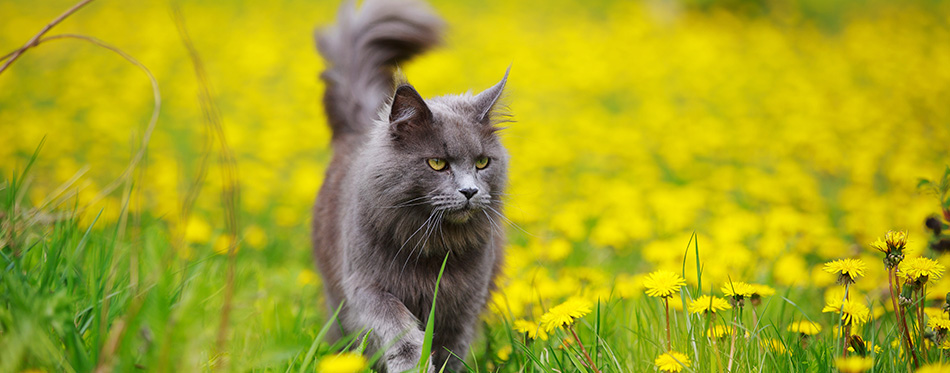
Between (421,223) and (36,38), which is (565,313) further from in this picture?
(36,38)

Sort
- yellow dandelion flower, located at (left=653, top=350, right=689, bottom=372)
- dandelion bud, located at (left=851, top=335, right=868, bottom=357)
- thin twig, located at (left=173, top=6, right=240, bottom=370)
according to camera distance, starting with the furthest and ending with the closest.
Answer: dandelion bud, located at (left=851, top=335, right=868, bottom=357) → yellow dandelion flower, located at (left=653, top=350, right=689, bottom=372) → thin twig, located at (left=173, top=6, right=240, bottom=370)

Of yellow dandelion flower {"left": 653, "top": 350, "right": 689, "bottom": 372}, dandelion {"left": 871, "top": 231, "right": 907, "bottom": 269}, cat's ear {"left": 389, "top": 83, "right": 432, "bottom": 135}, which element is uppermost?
cat's ear {"left": 389, "top": 83, "right": 432, "bottom": 135}

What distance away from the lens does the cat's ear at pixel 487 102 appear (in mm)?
2451

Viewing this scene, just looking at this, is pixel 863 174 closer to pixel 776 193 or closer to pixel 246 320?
pixel 776 193

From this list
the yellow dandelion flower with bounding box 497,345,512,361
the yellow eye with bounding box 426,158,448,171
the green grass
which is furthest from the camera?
the yellow dandelion flower with bounding box 497,345,512,361

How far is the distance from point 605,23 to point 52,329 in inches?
513

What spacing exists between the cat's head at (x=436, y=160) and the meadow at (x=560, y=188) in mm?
391

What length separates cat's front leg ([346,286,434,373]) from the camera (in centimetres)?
213

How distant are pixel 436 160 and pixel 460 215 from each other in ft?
0.77

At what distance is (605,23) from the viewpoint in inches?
526

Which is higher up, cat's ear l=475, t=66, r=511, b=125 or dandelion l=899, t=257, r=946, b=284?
cat's ear l=475, t=66, r=511, b=125

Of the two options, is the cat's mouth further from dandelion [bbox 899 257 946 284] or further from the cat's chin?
A: dandelion [bbox 899 257 946 284]

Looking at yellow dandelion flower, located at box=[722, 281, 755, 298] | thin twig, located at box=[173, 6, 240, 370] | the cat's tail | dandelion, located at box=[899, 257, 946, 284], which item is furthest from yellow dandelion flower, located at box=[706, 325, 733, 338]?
the cat's tail

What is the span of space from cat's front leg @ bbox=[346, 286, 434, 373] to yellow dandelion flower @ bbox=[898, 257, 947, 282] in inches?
61.3
